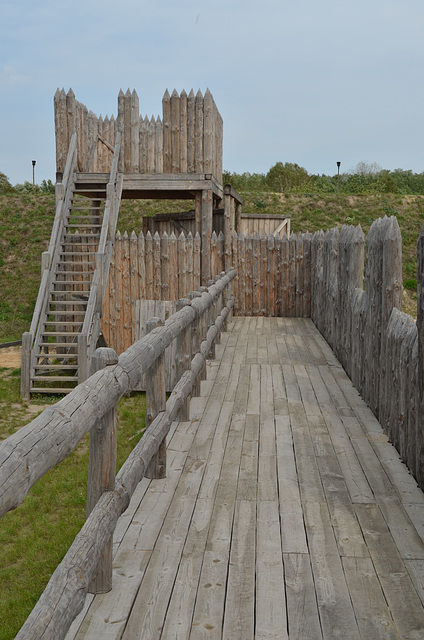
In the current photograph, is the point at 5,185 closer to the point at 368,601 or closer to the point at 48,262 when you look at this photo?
the point at 48,262

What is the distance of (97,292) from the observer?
11477 mm

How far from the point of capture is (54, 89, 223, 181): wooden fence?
13.2m

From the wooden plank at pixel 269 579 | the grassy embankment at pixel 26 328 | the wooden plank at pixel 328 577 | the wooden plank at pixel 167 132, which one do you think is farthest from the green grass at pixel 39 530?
the wooden plank at pixel 167 132

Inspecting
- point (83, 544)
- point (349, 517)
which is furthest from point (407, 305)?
point (83, 544)

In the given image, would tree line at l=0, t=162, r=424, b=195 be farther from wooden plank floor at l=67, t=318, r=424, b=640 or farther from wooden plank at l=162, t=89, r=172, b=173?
wooden plank floor at l=67, t=318, r=424, b=640

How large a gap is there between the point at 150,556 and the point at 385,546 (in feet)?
4.32

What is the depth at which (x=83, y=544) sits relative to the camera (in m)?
2.56

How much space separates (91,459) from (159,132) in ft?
37.4

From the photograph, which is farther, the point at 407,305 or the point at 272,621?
the point at 407,305

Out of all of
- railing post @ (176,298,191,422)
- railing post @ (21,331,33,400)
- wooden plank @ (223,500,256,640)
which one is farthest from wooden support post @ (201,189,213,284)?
wooden plank @ (223,500,256,640)

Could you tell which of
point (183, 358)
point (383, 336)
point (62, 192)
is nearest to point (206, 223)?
point (62, 192)

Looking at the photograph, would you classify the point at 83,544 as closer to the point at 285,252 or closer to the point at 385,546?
the point at 385,546

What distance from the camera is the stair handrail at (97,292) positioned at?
10812mm

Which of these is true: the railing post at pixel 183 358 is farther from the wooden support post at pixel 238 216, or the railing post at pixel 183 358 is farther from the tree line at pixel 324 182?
the tree line at pixel 324 182
